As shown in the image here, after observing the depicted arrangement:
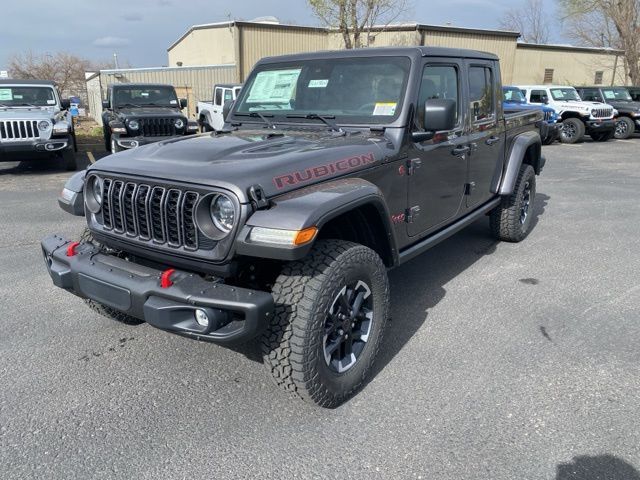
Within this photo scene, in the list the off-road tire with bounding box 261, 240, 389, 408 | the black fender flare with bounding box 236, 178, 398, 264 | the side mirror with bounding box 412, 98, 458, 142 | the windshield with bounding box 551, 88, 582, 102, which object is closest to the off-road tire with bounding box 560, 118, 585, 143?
the windshield with bounding box 551, 88, 582, 102

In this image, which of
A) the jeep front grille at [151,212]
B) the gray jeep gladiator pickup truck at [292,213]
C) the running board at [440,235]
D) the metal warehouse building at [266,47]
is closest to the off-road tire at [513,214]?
the running board at [440,235]

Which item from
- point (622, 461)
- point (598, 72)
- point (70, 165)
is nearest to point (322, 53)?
point (622, 461)

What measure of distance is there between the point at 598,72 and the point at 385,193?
1474 inches

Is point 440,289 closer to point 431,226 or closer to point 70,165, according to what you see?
point 431,226

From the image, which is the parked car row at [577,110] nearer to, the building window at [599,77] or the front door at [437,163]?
the front door at [437,163]

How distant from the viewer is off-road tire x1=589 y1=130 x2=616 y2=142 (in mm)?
17031

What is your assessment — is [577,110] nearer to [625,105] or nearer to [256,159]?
[625,105]

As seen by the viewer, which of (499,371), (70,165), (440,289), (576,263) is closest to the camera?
(499,371)

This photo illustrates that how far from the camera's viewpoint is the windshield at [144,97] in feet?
41.1

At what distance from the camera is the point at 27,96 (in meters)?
10.7

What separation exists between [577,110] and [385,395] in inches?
632

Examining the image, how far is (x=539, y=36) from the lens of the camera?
49.2 metres

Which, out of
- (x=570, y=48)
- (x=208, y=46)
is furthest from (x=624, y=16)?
(x=208, y=46)

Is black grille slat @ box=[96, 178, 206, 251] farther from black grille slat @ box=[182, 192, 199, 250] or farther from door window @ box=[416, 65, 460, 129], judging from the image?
door window @ box=[416, 65, 460, 129]
